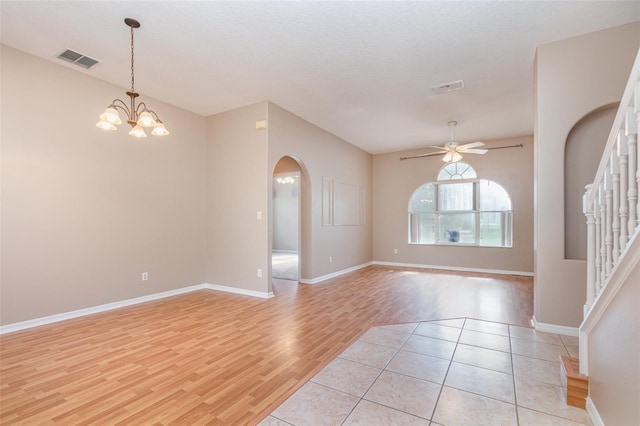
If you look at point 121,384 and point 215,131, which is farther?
point 215,131

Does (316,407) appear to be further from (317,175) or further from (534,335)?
(317,175)

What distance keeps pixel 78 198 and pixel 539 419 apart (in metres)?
4.96

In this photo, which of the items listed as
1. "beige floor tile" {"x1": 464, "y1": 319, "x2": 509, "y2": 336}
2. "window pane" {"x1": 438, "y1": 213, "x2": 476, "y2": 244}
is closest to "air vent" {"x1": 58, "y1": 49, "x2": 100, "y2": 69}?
"beige floor tile" {"x1": 464, "y1": 319, "x2": 509, "y2": 336}

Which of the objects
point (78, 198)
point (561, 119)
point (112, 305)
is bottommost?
point (112, 305)

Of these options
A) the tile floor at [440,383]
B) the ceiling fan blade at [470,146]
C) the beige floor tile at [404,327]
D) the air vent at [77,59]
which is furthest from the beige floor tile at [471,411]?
the air vent at [77,59]

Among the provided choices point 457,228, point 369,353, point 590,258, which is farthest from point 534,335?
point 457,228

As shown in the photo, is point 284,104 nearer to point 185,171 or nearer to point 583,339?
point 185,171

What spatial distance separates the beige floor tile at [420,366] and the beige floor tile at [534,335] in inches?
45.0

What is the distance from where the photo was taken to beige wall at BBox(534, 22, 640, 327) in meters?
2.94

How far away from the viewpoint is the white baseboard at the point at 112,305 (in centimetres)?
324

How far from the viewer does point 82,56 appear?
11.0 feet

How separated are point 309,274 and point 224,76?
3580 mm

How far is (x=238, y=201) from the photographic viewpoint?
16.1ft

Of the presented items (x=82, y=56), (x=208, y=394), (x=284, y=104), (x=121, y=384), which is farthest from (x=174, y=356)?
(x=284, y=104)
